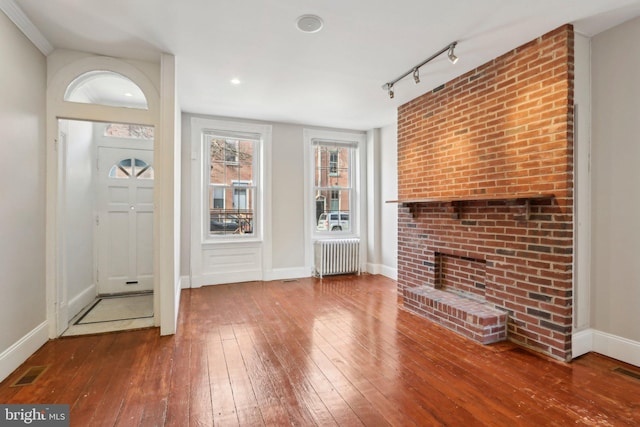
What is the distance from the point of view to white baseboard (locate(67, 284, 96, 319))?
11.1ft

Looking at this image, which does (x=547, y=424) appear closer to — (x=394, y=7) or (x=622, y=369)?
(x=622, y=369)

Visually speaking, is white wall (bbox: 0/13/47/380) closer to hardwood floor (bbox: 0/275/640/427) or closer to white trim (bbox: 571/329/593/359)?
hardwood floor (bbox: 0/275/640/427)

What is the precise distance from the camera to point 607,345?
2.48 metres

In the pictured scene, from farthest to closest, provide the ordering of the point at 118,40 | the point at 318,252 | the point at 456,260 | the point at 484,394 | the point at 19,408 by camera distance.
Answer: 1. the point at 318,252
2. the point at 456,260
3. the point at 118,40
4. the point at 484,394
5. the point at 19,408

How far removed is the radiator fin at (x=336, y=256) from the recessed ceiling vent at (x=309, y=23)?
11.4ft

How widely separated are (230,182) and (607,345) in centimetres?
494

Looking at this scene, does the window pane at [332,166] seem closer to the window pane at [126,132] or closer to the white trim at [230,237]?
the white trim at [230,237]

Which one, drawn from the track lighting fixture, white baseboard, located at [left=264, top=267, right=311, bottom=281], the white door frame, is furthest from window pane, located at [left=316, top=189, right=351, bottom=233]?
the white door frame

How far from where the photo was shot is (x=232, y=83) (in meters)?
3.58

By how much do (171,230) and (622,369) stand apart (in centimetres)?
393

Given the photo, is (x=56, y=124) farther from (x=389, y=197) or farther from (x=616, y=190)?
(x=616, y=190)

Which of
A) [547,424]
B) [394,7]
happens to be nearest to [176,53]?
[394,7]

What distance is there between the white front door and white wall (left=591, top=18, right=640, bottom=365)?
5196mm

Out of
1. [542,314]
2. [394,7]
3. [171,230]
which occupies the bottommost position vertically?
[542,314]
